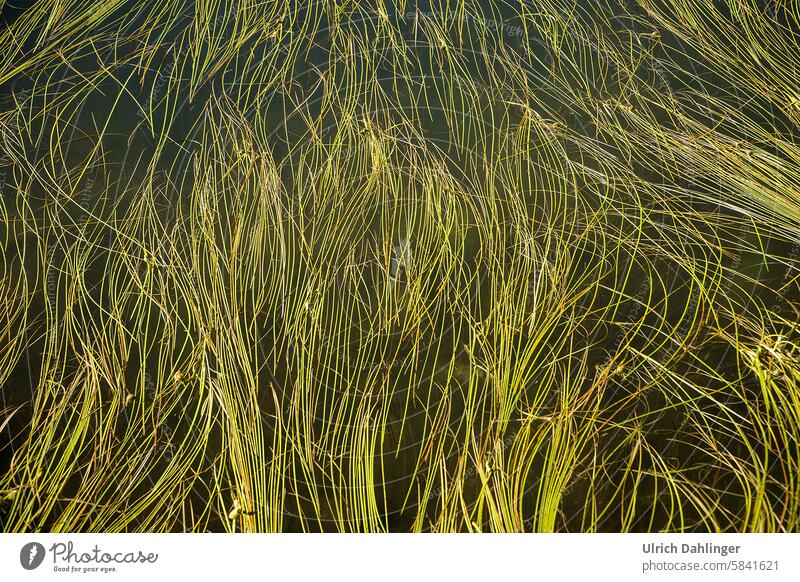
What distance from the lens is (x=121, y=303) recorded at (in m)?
1.00

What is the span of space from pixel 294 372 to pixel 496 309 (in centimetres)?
44

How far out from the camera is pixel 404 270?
1008 millimetres

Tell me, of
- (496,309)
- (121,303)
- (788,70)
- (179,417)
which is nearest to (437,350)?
(496,309)

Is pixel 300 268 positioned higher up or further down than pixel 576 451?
higher up

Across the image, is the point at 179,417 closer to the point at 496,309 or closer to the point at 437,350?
the point at 437,350
